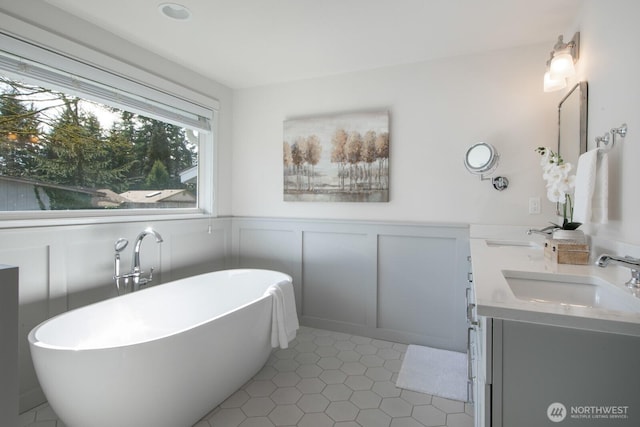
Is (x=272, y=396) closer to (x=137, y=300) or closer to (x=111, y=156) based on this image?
(x=137, y=300)

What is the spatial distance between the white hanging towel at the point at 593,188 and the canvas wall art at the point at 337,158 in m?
1.42

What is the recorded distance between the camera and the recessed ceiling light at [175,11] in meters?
1.87

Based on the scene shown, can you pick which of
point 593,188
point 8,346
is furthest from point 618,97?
point 8,346

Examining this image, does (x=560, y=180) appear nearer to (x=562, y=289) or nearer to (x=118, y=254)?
(x=562, y=289)

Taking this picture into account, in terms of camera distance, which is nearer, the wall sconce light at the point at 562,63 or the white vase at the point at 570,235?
the white vase at the point at 570,235

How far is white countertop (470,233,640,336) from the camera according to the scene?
0.71 m

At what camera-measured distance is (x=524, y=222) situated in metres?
2.29

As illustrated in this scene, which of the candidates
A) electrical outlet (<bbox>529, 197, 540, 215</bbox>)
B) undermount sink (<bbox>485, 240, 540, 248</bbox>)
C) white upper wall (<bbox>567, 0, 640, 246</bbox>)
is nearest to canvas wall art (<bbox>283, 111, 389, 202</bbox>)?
undermount sink (<bbox>485, 240, 540, 248</bbox>)

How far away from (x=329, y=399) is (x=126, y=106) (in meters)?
2.41

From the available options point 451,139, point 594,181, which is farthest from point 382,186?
point 594,181

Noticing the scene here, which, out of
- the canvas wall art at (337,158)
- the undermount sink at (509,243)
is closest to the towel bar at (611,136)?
the undermount sink at (509,243)

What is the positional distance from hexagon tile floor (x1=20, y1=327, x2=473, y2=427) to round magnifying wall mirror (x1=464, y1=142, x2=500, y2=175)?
1.50m

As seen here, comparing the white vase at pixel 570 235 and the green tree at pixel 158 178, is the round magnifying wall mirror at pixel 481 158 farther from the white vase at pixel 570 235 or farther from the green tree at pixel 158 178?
the green tree at pixel 158 178

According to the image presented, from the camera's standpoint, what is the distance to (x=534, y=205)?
2256 mm
